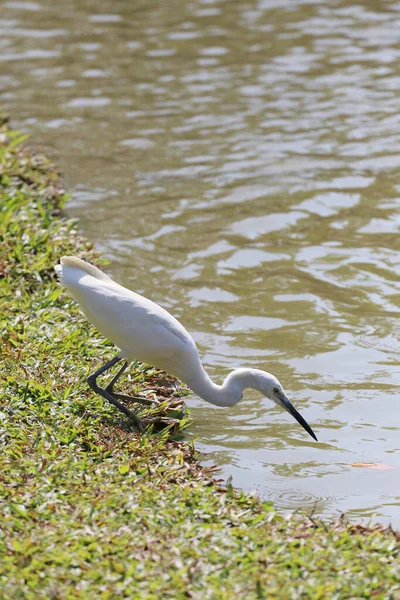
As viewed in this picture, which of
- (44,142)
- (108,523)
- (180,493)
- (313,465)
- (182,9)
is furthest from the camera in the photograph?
(182,9)

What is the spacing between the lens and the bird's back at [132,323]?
199 inches

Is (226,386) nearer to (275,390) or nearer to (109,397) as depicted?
(275,390)

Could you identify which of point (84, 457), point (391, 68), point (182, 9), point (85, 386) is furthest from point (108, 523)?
point (182, 9)

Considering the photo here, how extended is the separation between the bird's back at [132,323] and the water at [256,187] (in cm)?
62

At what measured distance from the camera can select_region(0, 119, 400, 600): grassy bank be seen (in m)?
3.68

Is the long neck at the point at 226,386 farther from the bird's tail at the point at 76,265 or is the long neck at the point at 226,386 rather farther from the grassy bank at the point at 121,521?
the bird's tail at the point at 76,265

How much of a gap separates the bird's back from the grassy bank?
0.40 m

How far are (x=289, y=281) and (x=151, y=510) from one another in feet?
11.4

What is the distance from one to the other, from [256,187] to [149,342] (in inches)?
172

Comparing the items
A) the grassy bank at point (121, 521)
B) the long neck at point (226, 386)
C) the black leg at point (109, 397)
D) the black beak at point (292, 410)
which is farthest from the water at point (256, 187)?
the grassy bank at point (121, 521)

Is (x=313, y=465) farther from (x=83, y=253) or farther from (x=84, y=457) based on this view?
(x=83, y=253)

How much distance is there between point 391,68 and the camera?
39.4 feet

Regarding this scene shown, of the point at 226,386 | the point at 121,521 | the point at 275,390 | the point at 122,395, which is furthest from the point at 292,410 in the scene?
the point at 121,521

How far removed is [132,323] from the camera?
5.06 meters
